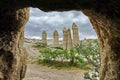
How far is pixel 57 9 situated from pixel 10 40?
2.69 meters

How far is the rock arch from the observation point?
841 centimetres

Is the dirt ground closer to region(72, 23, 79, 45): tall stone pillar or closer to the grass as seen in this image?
the grass

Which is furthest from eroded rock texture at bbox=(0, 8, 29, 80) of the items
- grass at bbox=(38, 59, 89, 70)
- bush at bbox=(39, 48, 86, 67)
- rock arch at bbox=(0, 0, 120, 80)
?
bush at bbox=(39, 48, 86, 67)

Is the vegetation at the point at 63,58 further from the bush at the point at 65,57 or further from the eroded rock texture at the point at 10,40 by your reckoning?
the eroded rock texture at the point at 10,40

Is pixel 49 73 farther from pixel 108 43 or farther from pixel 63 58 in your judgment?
pixel 108 43

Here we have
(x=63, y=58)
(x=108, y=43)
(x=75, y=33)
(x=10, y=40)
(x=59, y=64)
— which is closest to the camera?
(x=108, y=43)

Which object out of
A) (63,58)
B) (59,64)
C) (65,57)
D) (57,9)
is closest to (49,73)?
(59,64)

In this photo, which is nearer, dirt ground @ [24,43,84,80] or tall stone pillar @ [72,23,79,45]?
dirt ground @ [24,43,84,80]

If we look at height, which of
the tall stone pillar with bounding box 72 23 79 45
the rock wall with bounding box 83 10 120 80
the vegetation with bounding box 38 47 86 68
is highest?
the tall stone pillar with bounding box 72 23 79 45

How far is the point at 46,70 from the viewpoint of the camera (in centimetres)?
2894

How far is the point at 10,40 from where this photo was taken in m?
10.9

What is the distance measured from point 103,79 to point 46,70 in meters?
18.4

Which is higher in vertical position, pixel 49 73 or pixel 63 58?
pixel 63 58

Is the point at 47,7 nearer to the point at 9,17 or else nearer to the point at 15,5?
the point at 15,5
